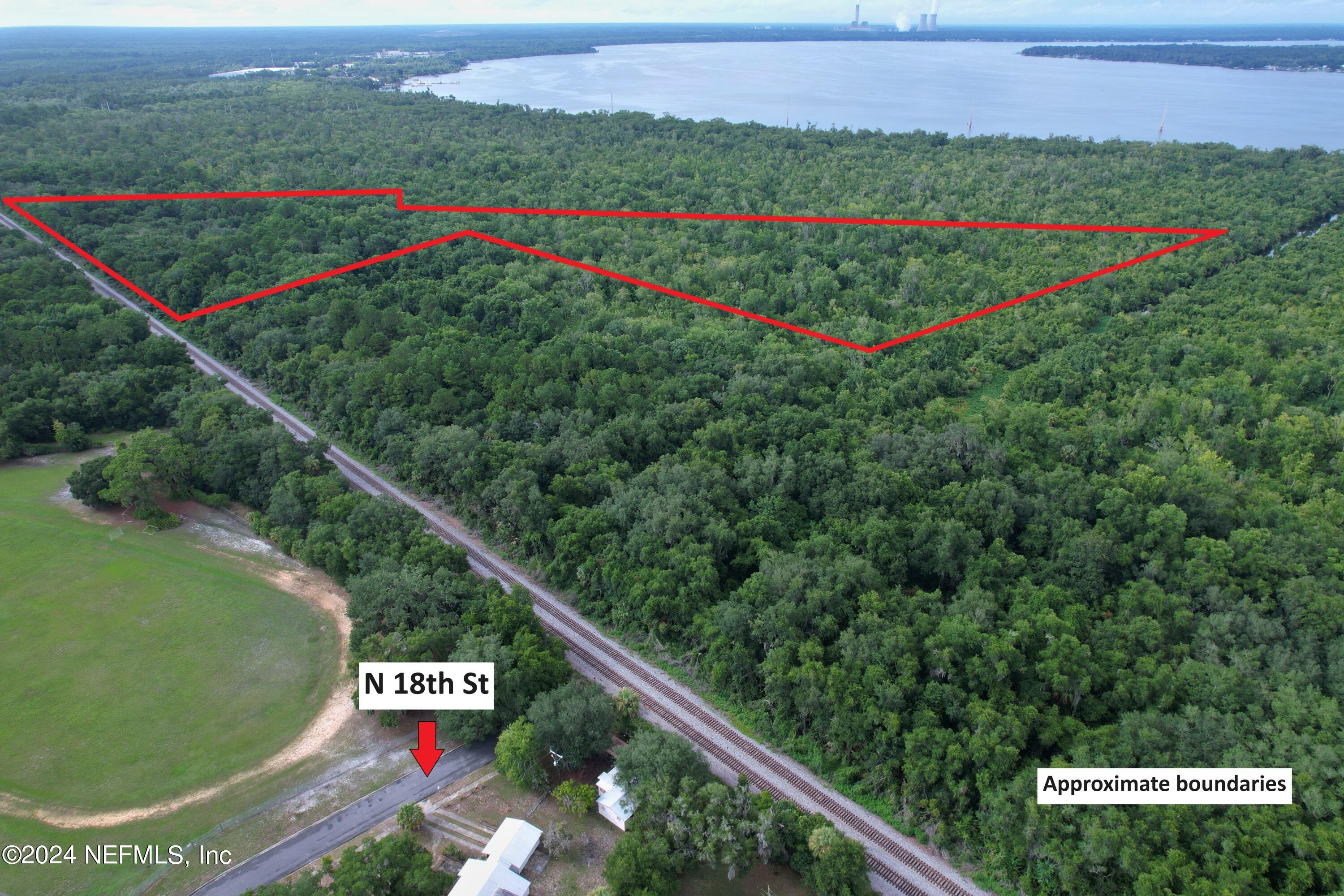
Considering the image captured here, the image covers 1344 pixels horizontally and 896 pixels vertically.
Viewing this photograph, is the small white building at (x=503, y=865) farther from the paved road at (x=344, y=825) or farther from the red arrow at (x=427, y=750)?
the red arrow at (x=427, y=750)

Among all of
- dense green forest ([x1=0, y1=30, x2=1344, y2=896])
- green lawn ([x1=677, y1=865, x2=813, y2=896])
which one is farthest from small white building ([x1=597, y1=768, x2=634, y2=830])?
dense green forest ([x1=0, y1=30, x2=1344, y2=896])

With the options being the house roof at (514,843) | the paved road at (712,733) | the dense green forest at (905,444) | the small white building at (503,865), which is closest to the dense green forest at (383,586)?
the small white building at (503,865)

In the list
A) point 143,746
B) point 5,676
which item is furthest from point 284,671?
point 5,676

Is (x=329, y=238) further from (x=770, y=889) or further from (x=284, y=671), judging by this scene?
(x=770, y=889)

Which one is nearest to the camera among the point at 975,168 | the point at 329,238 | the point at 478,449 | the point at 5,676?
the point at 5,676

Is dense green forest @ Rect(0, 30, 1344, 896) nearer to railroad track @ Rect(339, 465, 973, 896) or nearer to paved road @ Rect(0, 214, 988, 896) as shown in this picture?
paved road @ Rect(0, 214, 988, 896)

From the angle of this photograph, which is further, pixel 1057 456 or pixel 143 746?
pixel 1057 456
